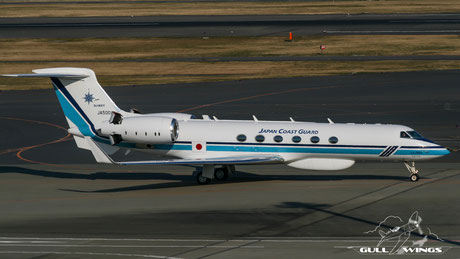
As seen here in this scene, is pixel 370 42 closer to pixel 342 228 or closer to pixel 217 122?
pixel 217 122

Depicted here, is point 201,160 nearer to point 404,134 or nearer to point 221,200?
point 221,200

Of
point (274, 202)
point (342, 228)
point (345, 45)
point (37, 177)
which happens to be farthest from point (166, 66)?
point (342, 228)

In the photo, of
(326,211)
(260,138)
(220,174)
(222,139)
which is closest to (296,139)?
(260,138)

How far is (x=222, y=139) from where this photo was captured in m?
37.2

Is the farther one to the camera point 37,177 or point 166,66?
point 166,66

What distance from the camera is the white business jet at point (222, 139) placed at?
Answer: 36188mm

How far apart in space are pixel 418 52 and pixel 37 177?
49.8 meters

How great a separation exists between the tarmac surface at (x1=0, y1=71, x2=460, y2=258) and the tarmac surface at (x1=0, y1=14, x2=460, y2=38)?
37534mm

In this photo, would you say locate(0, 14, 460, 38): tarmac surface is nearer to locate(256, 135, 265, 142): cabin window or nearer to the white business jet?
the white business jet

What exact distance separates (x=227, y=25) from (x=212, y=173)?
65.0 m

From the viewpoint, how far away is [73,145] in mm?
47062

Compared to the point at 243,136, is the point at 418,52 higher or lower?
higher

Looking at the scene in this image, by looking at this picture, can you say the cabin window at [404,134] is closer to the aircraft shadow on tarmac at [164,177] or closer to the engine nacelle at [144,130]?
the aircraft shadow on tarmac at [164,177]

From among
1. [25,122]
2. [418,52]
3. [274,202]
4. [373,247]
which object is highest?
[418,52]
